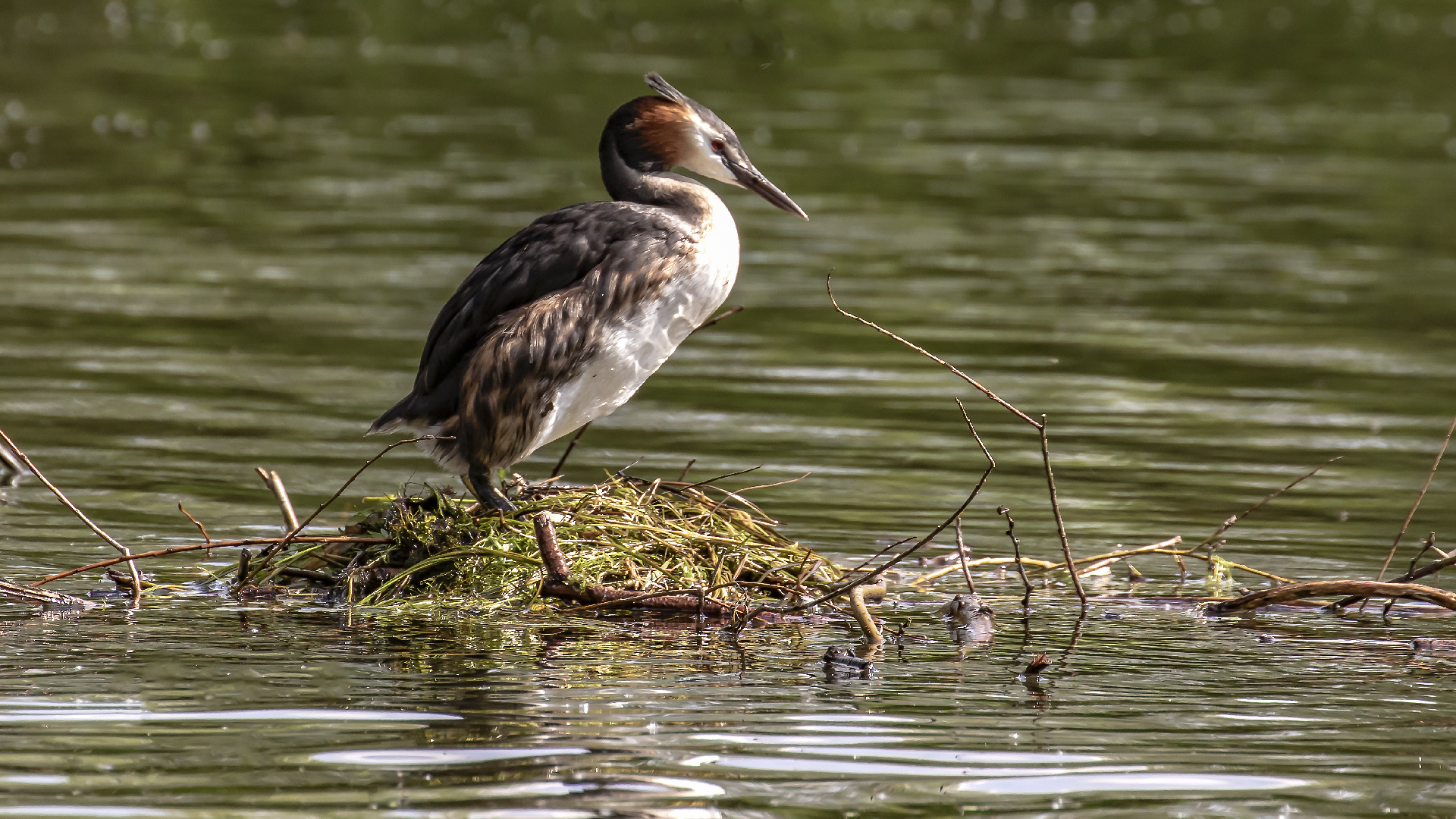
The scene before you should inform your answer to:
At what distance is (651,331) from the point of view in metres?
6.87

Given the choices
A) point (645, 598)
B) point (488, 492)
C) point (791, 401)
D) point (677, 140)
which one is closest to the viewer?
point (645, 598)

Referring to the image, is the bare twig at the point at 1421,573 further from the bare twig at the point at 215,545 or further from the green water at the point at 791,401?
the bare twig at the point at 215,545

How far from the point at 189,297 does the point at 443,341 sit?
643 centimetres

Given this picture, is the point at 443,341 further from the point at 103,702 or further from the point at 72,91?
the point at 72,91

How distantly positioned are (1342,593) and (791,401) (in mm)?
4476

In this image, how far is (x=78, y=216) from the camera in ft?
51.0

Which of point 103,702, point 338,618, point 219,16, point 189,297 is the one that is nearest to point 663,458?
point 338,618

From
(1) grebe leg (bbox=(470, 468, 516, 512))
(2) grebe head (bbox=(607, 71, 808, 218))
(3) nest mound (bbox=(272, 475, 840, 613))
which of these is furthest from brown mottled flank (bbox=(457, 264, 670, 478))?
(2) grebe head (bbox=(607, 71, 808, 218))

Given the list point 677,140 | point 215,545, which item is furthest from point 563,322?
point 215,545

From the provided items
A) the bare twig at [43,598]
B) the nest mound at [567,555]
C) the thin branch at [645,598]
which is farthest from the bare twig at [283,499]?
the thin branch at [645,598]

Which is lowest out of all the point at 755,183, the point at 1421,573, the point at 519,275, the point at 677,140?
the point at 1421,573

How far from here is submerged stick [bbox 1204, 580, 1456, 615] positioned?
634 centimetres

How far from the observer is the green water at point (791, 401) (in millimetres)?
4934

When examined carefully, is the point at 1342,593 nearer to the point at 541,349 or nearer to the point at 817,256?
the point at 541,349
